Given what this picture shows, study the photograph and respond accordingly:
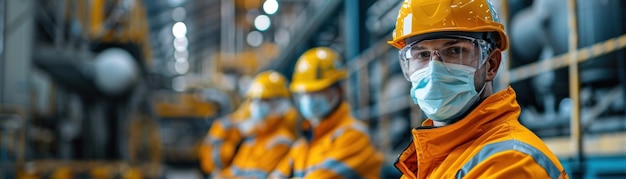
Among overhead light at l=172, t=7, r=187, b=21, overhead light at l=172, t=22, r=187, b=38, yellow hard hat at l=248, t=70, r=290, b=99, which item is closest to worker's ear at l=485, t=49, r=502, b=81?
yellow hard hat at l=248, t=70, r=290, b=99

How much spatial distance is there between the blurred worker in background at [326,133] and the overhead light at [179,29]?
23.8 meters

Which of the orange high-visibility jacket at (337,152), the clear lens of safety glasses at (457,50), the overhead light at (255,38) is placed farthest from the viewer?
the overhead light at (255,38)

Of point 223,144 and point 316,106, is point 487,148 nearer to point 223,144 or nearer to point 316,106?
point 316,106

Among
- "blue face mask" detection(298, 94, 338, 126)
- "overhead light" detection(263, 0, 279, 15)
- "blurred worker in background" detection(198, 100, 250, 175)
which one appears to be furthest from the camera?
"overhead light" detection(263, 0, 279, 15)

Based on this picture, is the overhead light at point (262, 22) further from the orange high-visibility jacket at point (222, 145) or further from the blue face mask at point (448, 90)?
the blue face mask at point (448, 90)

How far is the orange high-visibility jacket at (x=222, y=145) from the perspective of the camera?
7.71m

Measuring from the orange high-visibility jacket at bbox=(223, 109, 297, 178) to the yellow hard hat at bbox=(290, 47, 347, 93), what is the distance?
114cm

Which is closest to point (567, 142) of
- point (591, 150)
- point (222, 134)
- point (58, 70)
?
point (591, 150)

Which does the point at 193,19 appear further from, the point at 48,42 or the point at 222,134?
the point at 222,134

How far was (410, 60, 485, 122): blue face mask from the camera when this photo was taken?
194 centimetres

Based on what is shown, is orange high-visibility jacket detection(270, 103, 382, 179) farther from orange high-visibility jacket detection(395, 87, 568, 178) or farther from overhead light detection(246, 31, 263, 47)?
overhead light detection(246, 31, 263, 47)

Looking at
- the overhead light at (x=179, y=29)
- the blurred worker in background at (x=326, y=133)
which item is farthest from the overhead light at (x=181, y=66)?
the blurred worker in background at (x=326, y=133)

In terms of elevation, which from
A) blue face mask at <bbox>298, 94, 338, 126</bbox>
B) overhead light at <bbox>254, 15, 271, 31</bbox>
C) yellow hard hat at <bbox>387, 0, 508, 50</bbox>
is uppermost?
overhead light at <bbox>254, 15, 271, 31</bbox>

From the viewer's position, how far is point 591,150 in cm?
385
